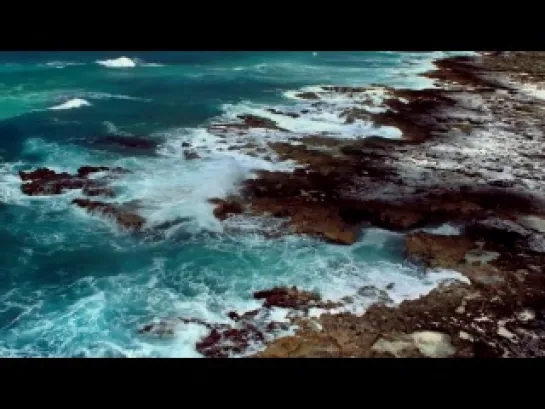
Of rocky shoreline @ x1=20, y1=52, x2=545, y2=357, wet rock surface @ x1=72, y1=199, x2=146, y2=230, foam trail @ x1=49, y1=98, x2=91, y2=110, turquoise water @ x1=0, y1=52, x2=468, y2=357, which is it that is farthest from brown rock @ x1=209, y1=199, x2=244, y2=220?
foam trail @ x1=49, y1=98, x2=91, y2=110

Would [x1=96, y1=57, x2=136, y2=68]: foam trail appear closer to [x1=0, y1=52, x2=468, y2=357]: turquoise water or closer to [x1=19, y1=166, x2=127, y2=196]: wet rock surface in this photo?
[x1=0, y1=52, x2=468, y2=357]: turquoise water

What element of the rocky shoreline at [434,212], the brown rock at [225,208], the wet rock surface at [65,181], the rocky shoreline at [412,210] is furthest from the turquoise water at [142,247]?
the rocky shoreline at [434,212]

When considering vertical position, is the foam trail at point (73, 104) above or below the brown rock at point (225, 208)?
above

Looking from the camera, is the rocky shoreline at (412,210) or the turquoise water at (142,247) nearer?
the rocky shoreline at (412,210)

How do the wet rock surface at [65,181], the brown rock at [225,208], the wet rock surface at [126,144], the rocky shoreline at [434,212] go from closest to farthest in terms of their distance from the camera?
the rocky shoreline at [434,212] → the brown rock at [225,208] → the wet rock surface at [65,181] → the wet rock surface at [126,144]

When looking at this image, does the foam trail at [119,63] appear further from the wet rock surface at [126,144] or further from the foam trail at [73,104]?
the wet rock surface at [126,144]

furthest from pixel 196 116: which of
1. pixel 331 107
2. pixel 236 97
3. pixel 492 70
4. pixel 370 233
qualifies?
pixel 492 70
